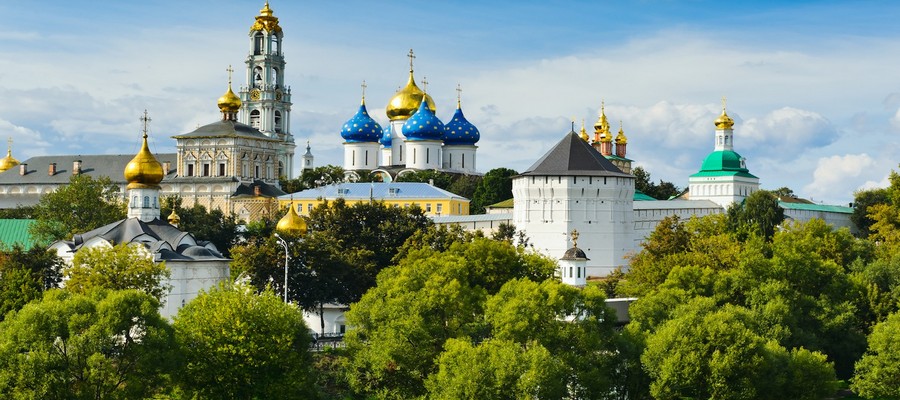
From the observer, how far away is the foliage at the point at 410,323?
38031 millimetres

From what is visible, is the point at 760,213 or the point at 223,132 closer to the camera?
the point at 760,213

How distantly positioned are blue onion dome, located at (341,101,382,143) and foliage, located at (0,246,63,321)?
1540 inches

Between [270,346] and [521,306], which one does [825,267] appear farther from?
[270,346]

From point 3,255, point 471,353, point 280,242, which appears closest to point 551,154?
point 280,242

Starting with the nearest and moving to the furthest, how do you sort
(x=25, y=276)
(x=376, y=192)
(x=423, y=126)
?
(x=25, y=276) < (x=376, y=192) < (x=423, y=126)

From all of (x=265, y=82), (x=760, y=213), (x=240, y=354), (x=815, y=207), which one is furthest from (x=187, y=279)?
(x=265, y=82)

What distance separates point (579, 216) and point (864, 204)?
24354mm

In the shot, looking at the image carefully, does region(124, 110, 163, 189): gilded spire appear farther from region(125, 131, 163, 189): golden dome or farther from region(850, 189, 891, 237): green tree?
region(850, 189, 891, 237): green tree

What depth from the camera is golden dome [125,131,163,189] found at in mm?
51875

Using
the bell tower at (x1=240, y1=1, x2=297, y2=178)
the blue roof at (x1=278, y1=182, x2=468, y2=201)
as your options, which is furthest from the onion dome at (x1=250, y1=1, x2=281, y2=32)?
the blue roof at (x1=278, y1=182, x2=468, y2=201)

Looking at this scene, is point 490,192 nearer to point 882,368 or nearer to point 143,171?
point 143,171

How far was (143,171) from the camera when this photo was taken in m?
52.0

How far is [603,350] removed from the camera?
38.7 meters

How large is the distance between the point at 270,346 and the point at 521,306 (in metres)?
6.55
